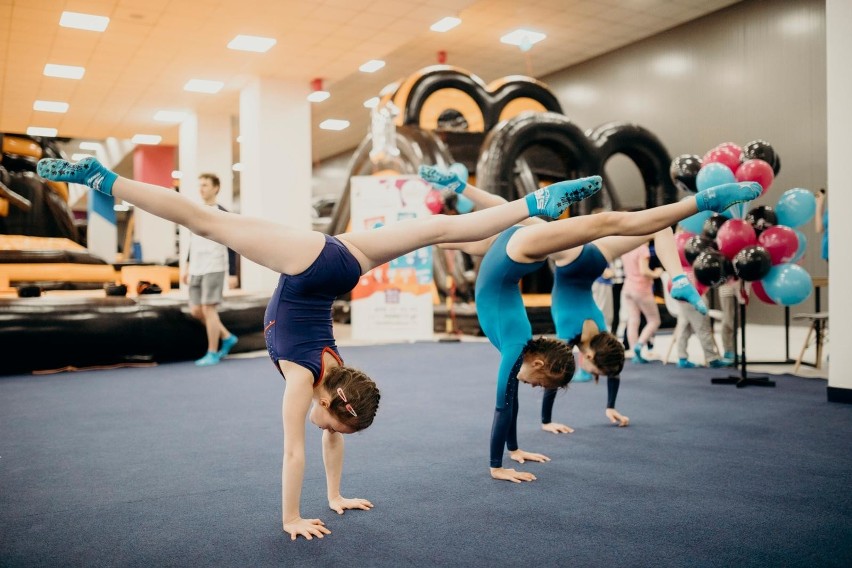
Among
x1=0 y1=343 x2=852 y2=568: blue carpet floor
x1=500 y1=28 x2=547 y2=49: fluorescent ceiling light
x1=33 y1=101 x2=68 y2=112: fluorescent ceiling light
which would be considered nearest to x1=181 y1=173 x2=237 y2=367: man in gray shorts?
x1=0 y1=343 x2=852 y2=568: blue carpet floor

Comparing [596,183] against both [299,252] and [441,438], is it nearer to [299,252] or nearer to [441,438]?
[299,252]

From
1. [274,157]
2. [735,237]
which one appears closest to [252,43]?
[274,157]

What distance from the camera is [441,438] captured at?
3.61m

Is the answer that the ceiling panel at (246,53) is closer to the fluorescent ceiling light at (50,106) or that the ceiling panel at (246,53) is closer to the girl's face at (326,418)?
the fluorescent ceiling light at (50,106)

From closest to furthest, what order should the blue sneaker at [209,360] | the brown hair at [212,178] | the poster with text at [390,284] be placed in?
the brown hair at [212,178], the blue sneaker at [209,360], the poster with text at [390,284]

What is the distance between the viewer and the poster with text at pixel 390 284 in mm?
8703

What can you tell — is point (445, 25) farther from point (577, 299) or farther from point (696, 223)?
point (577, 299)

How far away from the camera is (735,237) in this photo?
202 inches

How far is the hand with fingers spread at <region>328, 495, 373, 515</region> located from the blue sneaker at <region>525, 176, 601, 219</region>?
4.05 feet

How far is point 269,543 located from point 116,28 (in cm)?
847

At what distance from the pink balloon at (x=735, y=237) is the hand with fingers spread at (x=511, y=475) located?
10.3 ft

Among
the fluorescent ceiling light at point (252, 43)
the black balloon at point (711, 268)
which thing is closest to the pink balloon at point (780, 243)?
the black balloon at point (711, 268)

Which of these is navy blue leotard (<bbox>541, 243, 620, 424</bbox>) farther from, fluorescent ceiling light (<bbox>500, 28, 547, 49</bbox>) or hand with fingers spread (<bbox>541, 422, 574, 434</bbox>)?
fluorescent ceiling light (<bbox>500, 28, 547, 49</bbox>)

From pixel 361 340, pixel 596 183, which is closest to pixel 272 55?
pixel 361 340
